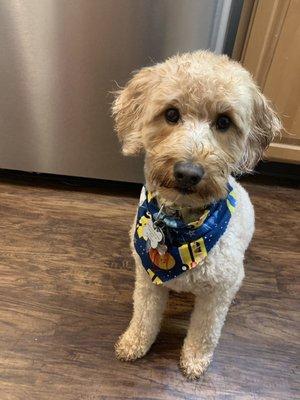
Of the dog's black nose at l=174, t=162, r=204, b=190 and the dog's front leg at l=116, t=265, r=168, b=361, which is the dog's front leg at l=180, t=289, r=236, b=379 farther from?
the dog's black nose at l=174, t=162, r=204, b=190

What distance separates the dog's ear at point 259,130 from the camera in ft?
2.78

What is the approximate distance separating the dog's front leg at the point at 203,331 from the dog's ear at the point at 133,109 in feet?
1.36

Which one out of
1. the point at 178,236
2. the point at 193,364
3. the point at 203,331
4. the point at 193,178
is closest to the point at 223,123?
the point at 193,178

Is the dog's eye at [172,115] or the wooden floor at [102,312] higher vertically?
the dog's eye at [172,115]

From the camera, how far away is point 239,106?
2.54ft

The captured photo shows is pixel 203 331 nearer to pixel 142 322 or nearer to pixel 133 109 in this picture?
pixel 142 322

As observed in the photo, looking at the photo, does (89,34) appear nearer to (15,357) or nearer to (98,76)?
(98,76)

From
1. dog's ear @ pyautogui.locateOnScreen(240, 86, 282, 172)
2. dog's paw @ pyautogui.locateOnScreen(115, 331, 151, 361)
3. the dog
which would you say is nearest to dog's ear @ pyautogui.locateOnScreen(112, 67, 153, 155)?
the dog

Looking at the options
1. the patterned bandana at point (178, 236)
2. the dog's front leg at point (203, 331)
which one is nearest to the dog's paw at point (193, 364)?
the dog's front leg at point (203, 331)

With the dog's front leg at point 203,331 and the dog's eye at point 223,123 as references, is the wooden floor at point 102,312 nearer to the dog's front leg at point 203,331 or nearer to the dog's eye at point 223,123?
the dog's front leg at point 203,331

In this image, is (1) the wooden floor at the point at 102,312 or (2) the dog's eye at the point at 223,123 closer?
(2) the dog's eye at the point at 223,123

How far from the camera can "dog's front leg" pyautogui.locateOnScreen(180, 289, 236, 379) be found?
3.24 ft

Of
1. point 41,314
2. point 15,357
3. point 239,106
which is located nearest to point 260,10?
point 239,106

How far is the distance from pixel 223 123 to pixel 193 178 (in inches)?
6.3
